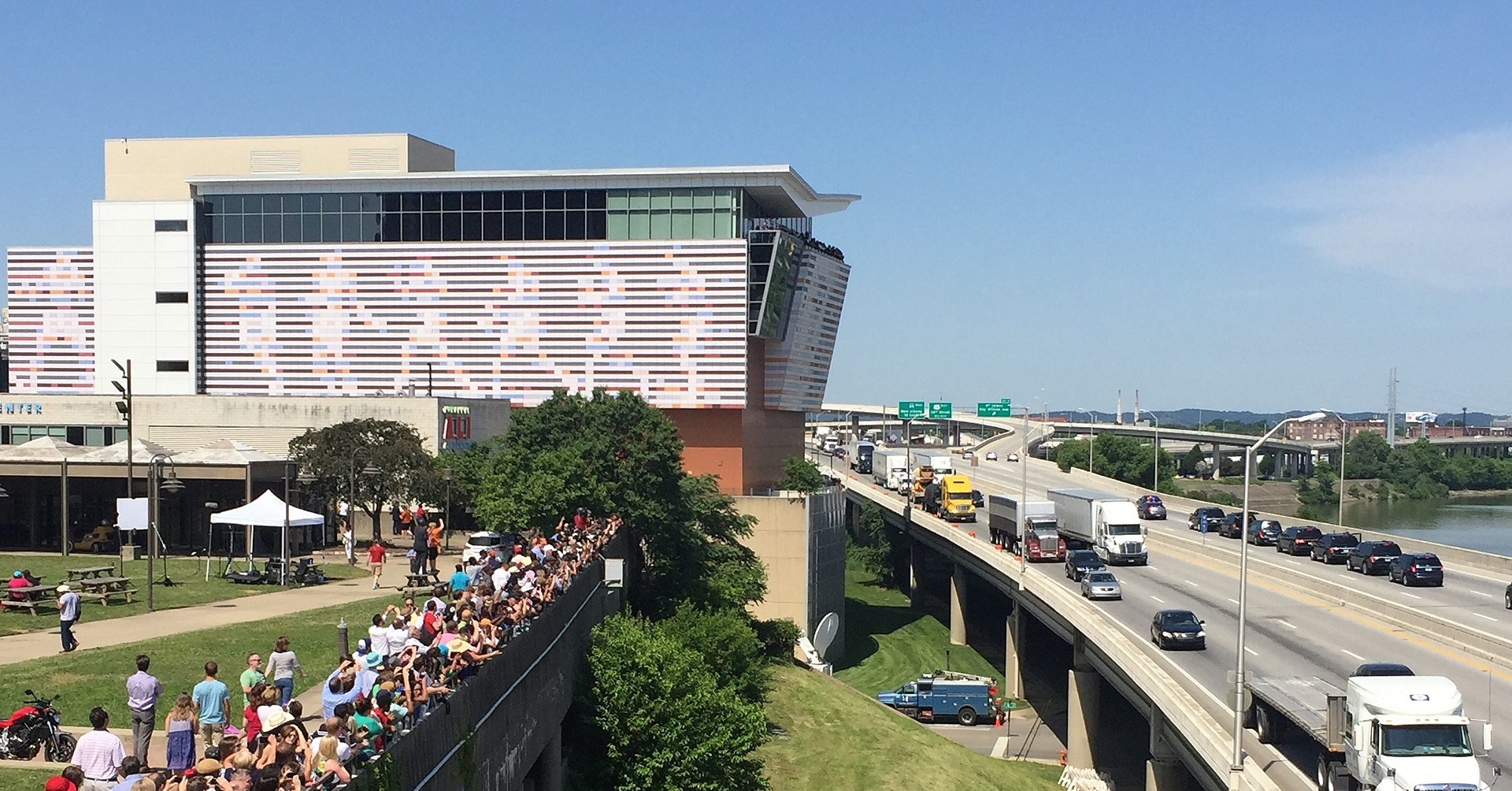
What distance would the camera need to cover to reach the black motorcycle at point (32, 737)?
64.4ft

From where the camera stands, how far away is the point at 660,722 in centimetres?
3428

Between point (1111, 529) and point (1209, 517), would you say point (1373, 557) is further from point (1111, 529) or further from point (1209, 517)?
point (1209, 517)

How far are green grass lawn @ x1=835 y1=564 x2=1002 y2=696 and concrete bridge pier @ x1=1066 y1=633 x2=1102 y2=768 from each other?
17.3m

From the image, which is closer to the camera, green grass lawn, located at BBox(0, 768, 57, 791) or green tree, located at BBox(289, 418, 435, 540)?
green grass lawn, located at BBox(0, 768, 57, 791)

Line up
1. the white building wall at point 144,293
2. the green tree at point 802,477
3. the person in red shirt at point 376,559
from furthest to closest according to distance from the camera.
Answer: the white building wall at point 144,293 < the green tree at point 802,477 < the person in red shirt at point 376,559

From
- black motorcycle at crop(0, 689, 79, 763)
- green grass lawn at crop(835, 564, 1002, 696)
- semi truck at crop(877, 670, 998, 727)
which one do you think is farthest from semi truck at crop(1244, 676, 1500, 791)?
green grass lawn at crop(835, 564, 1002, 696)

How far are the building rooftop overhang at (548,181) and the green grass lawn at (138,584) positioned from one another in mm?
35440

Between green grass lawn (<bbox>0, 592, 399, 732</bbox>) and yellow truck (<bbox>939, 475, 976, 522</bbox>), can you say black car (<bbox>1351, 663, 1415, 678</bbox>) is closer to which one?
green grass lawn (<bbox>0, 592, 399, 732</bbox>)

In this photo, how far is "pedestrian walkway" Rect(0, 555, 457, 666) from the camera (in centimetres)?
2834

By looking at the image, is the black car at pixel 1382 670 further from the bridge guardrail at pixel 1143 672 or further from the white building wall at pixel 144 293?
the white building wall at pixel 144 293

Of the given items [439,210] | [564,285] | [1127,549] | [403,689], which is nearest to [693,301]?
[564,285]

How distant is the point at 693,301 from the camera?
3209 inches

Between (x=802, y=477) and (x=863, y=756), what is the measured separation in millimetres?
33201

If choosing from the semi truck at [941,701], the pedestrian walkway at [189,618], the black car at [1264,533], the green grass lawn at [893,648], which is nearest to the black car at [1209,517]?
the black car at [1264,533]
